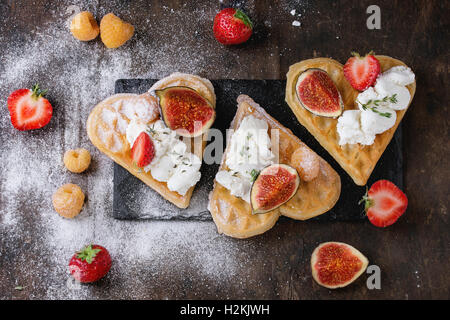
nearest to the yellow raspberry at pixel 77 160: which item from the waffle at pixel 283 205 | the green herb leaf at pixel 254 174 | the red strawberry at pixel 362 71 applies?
the waffle at pixel 283 205

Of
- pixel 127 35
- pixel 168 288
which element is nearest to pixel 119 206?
pixel 168 288

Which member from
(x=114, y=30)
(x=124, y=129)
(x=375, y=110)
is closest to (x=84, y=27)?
(x=114, y=30)

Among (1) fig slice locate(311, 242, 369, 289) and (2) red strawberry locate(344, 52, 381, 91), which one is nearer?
(2) red strawberry locate(344, 52, 381, 91)

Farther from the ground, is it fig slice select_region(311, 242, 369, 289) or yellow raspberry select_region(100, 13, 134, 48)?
yellow raspberry select_region(100, 13, 134, 48)

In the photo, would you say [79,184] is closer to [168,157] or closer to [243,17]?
[168,157]

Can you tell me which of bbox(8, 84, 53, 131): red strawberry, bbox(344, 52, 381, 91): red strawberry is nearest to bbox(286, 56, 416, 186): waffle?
bbox(344, 52, 381, 91): red strawberry

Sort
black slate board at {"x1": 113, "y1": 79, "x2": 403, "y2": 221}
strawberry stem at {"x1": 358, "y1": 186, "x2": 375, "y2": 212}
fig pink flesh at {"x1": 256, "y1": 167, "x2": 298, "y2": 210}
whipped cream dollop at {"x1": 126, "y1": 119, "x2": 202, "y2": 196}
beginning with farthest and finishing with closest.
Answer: black slate board at {"x1": 113, "y1": 79, "x2": 403, "y2": 221}
strawberry stem at {"x1": 358, "y1": 186, "x2": 375, "y2": 212}
whipped cream dollop at {"x1": 126, "y1": 119, "x2": 202, "y2": 196}
fig pink flesh at {"x1": 256, "y1": 167, "x2": 298, "y2": 210}

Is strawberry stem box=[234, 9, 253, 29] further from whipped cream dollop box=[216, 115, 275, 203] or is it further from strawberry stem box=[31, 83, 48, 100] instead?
strawberry stem box=[31, 83, 48, 100]

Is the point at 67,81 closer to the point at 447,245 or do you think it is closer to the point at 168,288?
the point at 168,288
